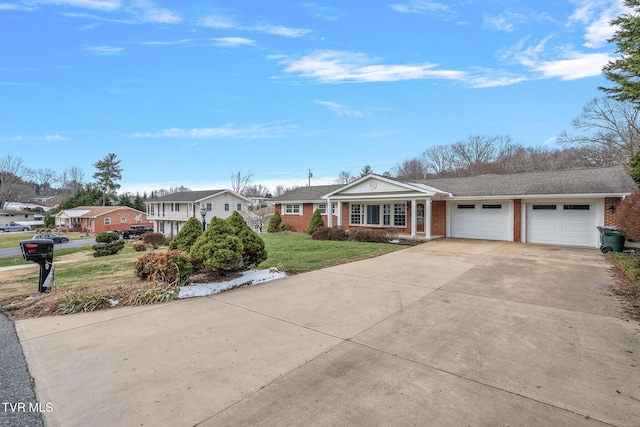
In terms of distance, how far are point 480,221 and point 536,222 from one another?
245cm

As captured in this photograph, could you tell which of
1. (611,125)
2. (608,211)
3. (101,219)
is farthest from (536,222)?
(101,219)

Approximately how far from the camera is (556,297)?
5.81 m

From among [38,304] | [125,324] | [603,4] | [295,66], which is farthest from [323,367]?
[603,4]

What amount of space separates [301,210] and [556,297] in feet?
60.1

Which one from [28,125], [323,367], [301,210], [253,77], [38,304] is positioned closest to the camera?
[323,367]

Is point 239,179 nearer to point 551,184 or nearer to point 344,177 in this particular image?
point 344,177

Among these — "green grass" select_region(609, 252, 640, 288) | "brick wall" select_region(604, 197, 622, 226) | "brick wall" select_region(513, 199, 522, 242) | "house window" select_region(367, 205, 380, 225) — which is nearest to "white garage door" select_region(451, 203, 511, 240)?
"brick wall" select_region(513, 199, 522, 242)

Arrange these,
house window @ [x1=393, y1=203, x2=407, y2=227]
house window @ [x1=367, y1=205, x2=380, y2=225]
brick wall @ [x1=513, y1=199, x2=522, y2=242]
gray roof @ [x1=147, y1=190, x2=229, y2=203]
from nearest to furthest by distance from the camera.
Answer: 1. brick wall @ [x1=513, y1=199, x2=522, y2=242]
2. house window @ [x1=393, y1=203, x2=407, y2=227]
3. house window @ [x1=367, y1=205, x2=380, y2=225]
4. gray roof @ [x1=147, y1=190, x2=229, y2=203]

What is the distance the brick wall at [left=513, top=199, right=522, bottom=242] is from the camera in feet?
48.5

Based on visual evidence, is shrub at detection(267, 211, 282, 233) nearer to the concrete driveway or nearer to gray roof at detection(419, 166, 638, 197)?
gray roof at detection(419, 166, 638, 197)

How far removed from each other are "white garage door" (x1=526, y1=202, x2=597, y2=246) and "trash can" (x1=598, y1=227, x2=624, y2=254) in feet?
6.03

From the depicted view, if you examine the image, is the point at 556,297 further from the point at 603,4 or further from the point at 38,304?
the point at 603,4

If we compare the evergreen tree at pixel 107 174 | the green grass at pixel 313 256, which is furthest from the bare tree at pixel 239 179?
the green grass at pixel 313 256

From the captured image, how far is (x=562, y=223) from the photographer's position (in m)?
13.9
